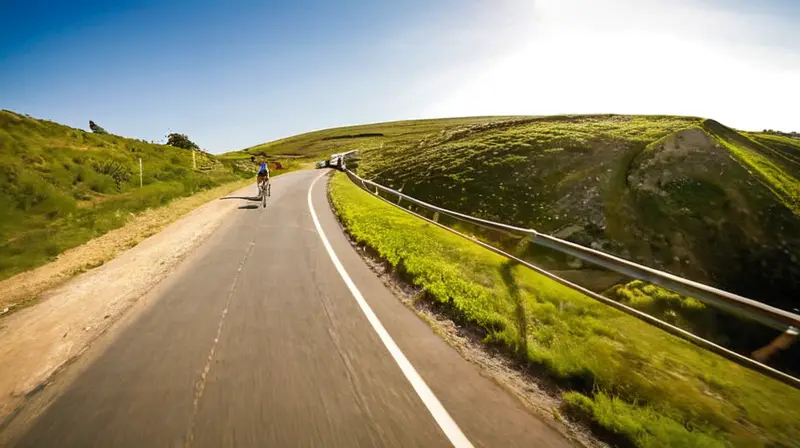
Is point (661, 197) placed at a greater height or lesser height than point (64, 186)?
lesser

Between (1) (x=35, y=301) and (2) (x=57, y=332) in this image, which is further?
(1) (x=35, y=301)

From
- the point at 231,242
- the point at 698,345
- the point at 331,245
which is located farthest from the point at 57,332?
the point at 698,345

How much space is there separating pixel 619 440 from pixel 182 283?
7.34 metres

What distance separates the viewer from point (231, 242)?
9969 mm

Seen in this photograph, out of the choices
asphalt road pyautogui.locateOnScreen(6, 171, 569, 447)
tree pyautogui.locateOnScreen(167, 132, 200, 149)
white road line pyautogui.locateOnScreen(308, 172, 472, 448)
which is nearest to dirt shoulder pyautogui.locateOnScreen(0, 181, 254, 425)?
asphalt road pyautogui.locateOnScreen(6, 171, 569, 447)

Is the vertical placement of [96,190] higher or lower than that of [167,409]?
higher

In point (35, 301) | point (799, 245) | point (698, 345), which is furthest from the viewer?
point (799, 245)

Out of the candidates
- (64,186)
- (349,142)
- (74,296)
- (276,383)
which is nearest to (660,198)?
(276,383)

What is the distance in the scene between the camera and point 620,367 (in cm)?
400

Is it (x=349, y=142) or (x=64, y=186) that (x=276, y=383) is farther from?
(x=349, y=142)

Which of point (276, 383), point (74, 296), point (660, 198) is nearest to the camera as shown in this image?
point (276, 383)

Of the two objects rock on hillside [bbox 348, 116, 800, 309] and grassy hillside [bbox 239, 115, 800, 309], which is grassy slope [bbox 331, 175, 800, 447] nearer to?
rock on hillside [bbox 348, 116, 800, 309]

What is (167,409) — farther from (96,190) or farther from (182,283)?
(96,190)

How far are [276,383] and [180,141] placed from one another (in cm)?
6100
